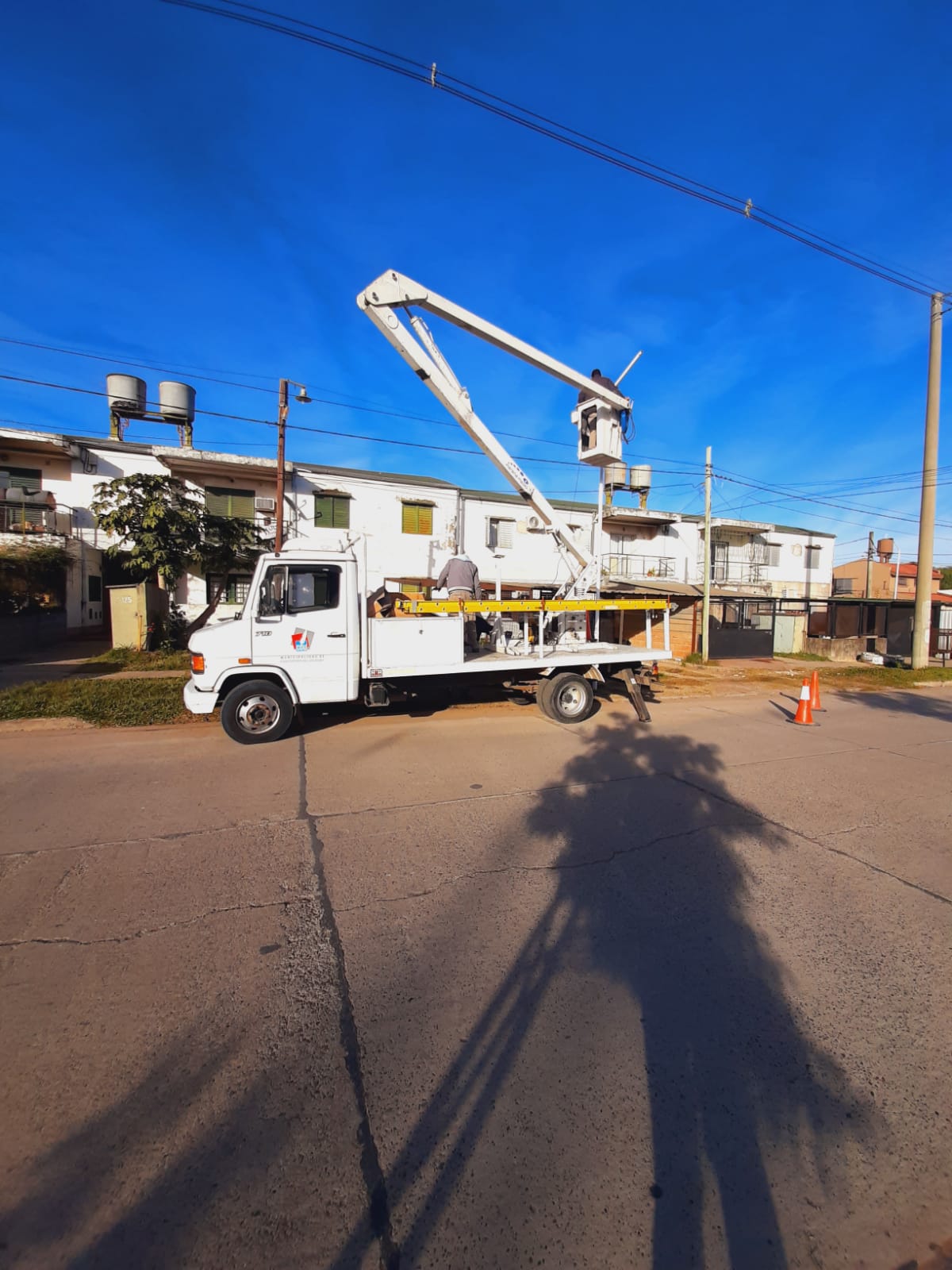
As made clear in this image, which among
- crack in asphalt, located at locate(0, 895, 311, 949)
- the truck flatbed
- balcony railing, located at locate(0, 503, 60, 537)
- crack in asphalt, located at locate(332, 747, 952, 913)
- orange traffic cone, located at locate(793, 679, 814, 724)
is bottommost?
crack in asphalt, located at locate(0, 895, 311, 949)

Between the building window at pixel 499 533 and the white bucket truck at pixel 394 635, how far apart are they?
12715mm

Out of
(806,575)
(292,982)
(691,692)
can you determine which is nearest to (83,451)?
(691,692)

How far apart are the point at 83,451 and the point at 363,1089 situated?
2158cm

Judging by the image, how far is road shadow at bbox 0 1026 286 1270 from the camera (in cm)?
160

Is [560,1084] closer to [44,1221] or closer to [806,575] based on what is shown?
[44,1221]

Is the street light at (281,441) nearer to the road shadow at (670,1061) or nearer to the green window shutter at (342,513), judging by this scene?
the green window shutter at (342,513)

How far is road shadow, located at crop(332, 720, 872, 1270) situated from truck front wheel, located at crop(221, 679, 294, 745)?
419 cm

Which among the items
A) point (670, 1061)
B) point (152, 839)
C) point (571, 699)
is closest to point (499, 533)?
point (571, 699)

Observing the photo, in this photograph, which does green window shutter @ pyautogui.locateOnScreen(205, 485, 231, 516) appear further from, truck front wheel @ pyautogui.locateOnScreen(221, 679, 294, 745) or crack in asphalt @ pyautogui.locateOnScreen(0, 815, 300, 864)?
crack in asphalt @ pyautogui.locateOnScreen(0, 815, 300, 864)

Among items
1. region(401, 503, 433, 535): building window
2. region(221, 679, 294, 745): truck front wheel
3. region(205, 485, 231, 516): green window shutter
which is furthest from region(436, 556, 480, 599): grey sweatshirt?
region(205, 485, 231, 516): green window shutter

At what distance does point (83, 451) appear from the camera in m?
18.2

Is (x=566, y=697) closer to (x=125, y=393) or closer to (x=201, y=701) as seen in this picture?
(x=201, y=701)

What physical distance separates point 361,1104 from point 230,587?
19.2 m

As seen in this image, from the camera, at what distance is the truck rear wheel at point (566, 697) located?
8.59 meters
